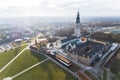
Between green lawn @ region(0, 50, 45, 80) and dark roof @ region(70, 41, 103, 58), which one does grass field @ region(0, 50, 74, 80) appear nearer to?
green lawn @ region(0, 50, 45, 80)

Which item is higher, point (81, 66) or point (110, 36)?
point (110, 36)

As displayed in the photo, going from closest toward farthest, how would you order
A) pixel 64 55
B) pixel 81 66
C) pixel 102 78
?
pixel 102 78, pixel 81 66, pixel 64 55

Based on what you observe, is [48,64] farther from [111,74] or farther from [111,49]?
[111,49]

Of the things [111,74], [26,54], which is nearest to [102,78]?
[111,74]

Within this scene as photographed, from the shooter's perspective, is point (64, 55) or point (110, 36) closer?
point (64, 55)

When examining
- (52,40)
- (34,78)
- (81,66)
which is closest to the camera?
(34,78)

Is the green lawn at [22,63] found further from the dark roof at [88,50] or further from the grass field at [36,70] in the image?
the dark roof at [88,50]

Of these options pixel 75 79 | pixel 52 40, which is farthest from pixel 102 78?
pixel 52 40
